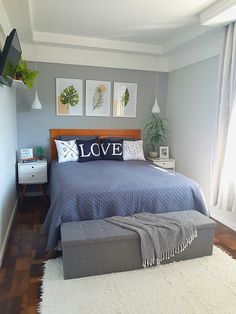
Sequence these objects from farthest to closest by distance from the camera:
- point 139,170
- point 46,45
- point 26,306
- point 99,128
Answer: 1. point 99,128
2. point 46,45
3. point 139,170
4. point 26,306

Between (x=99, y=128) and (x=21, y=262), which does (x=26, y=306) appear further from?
(x=99, y=128)

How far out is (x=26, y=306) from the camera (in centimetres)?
183

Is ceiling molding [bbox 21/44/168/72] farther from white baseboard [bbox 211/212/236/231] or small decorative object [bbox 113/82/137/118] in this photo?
white baseboard [bbox 211/212/236/231]

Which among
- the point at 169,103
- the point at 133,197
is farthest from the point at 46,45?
the point at 133,197

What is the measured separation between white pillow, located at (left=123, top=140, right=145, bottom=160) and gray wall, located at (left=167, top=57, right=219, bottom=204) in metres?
0.71

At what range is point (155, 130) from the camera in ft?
15.2

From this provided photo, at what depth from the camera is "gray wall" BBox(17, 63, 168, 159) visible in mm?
4020

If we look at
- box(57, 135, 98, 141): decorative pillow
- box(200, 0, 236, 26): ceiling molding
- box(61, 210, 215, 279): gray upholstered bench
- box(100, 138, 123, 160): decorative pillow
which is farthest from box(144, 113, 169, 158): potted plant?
box(61, 210, 215, 279): gray upholstered bench

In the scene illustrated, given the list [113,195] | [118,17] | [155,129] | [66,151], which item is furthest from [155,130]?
[113,195]

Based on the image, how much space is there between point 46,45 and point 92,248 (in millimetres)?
3126

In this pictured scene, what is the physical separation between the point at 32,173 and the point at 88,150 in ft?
2.88

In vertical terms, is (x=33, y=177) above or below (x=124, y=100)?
below

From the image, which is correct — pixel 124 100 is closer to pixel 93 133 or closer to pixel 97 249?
pixel 93 133

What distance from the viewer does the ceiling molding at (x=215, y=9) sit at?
7.95 ft
